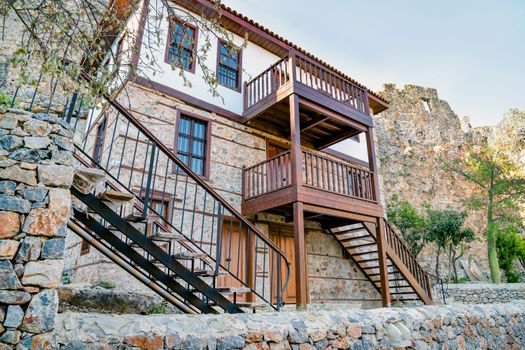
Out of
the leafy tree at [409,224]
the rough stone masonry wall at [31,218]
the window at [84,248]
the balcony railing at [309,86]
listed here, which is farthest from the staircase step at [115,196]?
the leafy tree at [409,224]

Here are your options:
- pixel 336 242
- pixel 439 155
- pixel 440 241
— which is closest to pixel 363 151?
pixel 336 242

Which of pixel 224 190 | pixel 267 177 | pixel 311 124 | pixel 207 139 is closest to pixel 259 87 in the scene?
pixel 311 124

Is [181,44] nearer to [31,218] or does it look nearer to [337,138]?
[31,218]

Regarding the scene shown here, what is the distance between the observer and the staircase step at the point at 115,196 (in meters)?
3.29

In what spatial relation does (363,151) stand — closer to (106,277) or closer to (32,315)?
(106,277)

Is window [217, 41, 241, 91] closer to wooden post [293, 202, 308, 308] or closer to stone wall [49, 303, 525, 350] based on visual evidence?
wooden post [293, 202, 308, 308]

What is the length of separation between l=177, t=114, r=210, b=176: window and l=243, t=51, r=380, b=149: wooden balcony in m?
1.28

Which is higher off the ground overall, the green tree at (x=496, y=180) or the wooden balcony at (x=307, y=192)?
the green tree at (x=496, y=180)

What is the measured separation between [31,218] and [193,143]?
227 inches

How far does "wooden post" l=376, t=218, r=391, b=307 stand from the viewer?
7734mm

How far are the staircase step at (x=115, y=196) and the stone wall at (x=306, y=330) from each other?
1.24 metres

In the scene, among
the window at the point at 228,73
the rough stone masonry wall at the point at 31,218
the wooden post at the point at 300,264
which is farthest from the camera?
the window at the point at 228,73

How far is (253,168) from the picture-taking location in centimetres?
834

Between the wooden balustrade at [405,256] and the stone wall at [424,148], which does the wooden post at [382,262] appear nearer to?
the wooden balustrade at [405,256]
